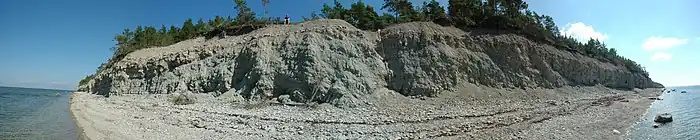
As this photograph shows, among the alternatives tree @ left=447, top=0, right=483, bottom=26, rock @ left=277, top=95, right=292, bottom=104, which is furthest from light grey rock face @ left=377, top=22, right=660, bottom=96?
rock @ left=277, top=95, right=292, bottom=104

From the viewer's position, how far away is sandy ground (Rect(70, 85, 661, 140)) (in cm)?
1574

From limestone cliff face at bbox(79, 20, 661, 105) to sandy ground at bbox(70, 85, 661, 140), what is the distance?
1422 millimetres

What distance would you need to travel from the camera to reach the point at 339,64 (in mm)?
27359

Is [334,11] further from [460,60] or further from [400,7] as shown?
[460,60]

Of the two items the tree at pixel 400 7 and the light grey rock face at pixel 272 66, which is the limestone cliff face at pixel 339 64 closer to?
the light grey rock face at pixel 272 66

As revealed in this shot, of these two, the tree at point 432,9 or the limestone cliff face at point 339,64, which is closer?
the limestone cliff face at point 339,64

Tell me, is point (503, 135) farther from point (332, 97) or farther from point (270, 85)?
point (270, 85)

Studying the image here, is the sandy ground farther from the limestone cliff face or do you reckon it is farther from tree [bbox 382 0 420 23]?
tree [bbox 382 0 420 23]

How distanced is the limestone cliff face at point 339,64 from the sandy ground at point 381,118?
4.66 feet

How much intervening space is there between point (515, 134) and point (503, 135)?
0.57 meters

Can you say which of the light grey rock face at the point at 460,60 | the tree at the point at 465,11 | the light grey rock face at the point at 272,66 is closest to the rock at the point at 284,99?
the light grey rock face at the point at 272,66

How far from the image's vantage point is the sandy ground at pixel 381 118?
15.7m

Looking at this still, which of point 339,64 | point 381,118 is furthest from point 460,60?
point 381,118

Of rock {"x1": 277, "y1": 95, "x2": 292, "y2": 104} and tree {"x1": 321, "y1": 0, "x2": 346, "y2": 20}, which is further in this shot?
tree {"x1": 321, "y1": 0, "x2": 346, "y2": 20}
